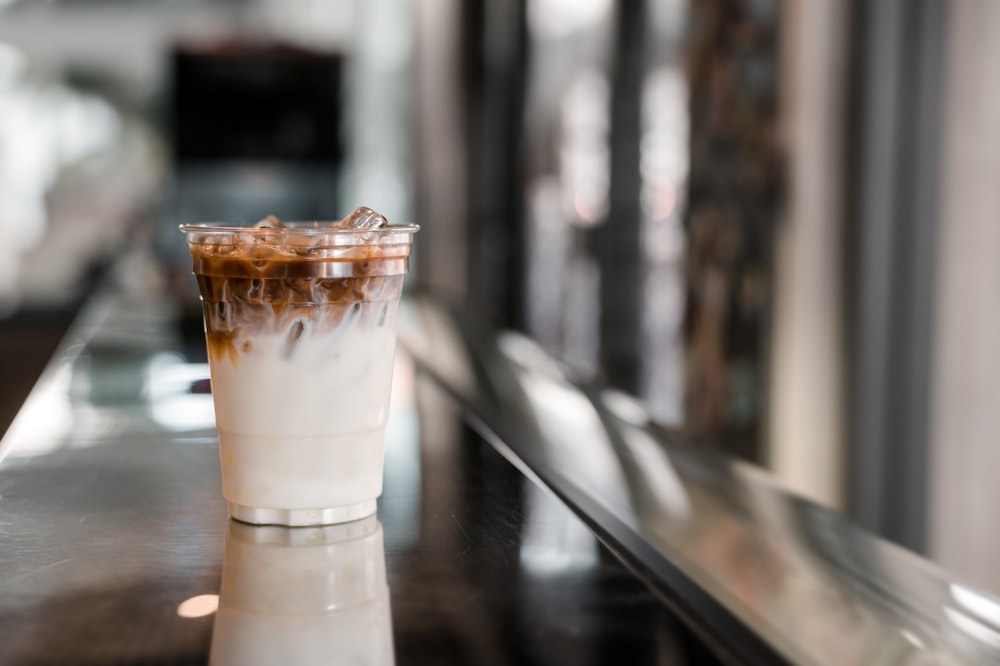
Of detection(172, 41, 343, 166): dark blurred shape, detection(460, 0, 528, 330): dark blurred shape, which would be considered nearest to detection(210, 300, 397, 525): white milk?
detection(460, 0, 528, 330): dark blurred shape

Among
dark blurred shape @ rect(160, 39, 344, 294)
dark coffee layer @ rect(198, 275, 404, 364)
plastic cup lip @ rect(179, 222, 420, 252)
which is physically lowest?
dark coffee layer @ rect(198, 275, 404, 364)

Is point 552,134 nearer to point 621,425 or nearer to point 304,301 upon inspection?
point 621,425

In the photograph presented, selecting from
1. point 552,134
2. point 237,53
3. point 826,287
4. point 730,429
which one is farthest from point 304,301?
point 237,53

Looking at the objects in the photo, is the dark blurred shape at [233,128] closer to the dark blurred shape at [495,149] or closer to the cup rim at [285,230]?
the dark blurred shape at [495,149]

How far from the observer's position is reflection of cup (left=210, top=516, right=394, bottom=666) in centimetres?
45

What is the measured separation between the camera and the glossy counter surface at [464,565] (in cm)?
47

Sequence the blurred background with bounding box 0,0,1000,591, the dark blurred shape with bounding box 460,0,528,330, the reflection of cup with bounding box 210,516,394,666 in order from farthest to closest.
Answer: the dark blurred shape with bounding box 460,0,528,330
the blurred background with bounding box 0,0,1000,591
the reflection of cup with bounding box 210,516,394,666

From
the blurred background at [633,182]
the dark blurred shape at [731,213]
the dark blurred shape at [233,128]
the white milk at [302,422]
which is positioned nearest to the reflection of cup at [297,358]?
the white milk at [302,422]

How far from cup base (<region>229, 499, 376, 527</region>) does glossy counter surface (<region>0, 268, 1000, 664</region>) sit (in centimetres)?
1

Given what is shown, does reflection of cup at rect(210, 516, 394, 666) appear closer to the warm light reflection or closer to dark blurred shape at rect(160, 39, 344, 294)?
the warm light reflection

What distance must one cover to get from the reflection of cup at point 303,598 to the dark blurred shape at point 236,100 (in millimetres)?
4915

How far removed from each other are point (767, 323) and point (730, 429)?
48 cm

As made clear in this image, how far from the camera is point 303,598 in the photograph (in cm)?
53

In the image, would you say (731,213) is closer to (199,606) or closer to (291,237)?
(291,237)
